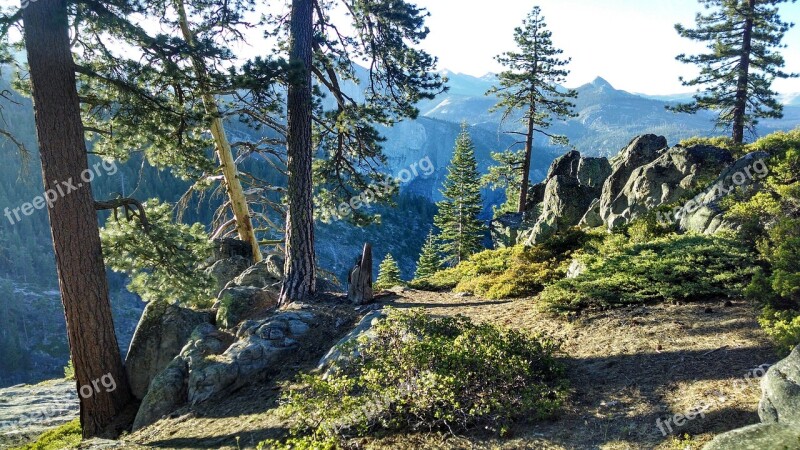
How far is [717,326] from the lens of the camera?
6.18 meters

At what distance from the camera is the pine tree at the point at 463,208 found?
33.8 metres

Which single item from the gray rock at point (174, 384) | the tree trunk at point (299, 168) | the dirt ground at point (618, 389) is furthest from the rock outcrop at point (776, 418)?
the tree trunk at point (299, 168)

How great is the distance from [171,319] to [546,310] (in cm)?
758

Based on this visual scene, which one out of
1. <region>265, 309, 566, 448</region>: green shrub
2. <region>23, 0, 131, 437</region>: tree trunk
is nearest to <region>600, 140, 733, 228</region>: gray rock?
<region>265, 309, 566, 448</region>: green shrub

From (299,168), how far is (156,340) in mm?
4578

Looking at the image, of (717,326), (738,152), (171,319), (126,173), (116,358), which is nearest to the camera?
(717,326)

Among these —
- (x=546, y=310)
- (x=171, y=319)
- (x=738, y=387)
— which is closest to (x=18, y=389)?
(x=171, y=319)

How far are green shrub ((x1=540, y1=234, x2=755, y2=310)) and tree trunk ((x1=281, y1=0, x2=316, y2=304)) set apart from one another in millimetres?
5006

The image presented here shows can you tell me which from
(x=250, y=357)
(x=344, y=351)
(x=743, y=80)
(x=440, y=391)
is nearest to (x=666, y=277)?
(x=440, y=391)

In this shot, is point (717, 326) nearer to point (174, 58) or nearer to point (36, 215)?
point (174, 58)

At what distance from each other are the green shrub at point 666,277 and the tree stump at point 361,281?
3.81 m

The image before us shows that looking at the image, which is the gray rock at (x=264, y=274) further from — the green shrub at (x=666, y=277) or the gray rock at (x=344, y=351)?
the green shrub at (x=666, y=277)

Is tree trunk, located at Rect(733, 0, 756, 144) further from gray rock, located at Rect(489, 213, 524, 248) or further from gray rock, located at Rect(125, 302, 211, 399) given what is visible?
gray rock, located at Rect(125, 302, 211, 399)

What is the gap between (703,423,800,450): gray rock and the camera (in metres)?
3.21
